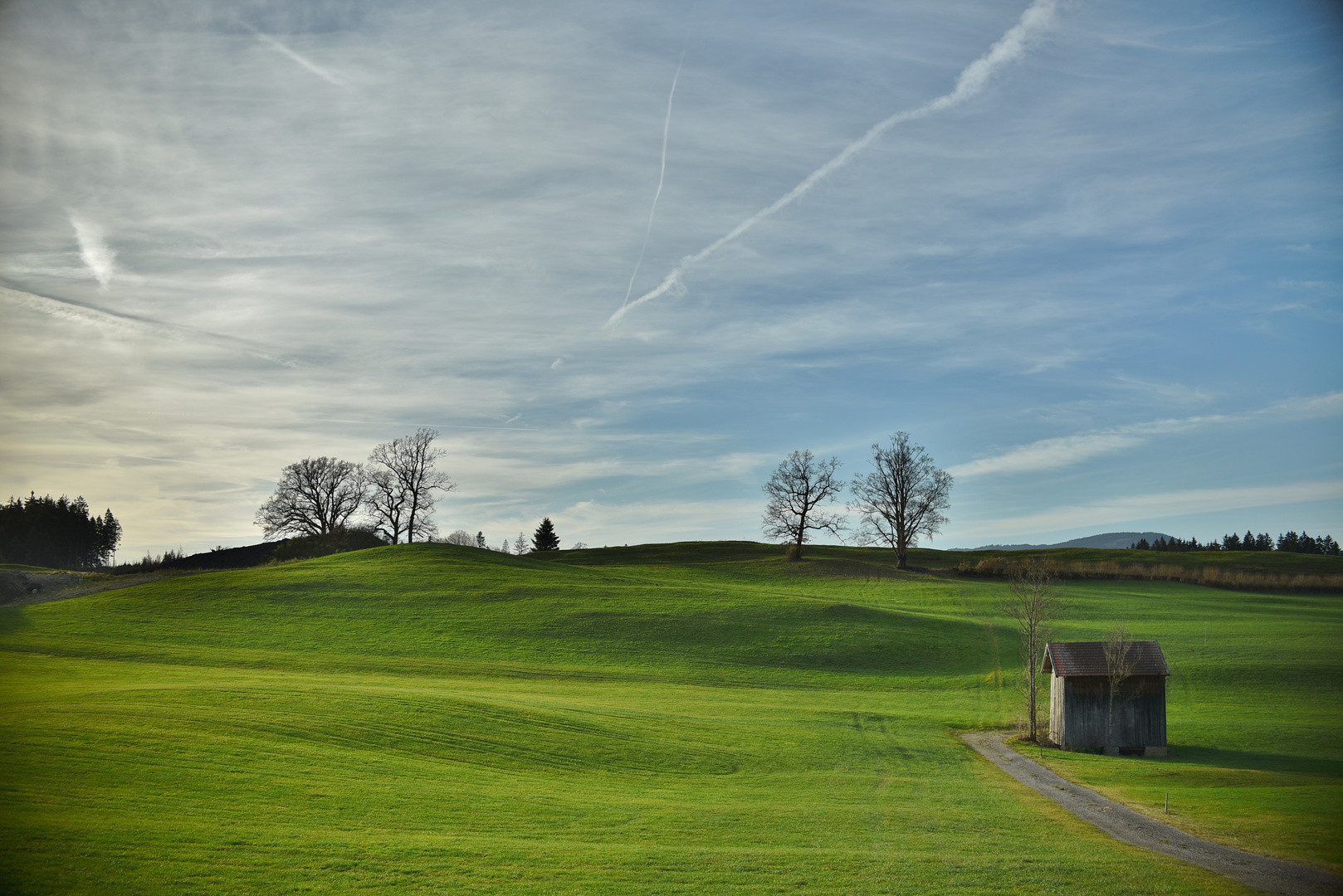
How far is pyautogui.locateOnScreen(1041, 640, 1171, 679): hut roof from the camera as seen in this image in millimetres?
34812

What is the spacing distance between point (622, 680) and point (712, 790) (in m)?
22.7

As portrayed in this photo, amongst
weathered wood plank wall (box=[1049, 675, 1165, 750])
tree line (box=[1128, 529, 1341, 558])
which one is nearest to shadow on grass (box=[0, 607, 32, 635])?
weathered wood plank wall (box=[1049, 675, 1165, 750])

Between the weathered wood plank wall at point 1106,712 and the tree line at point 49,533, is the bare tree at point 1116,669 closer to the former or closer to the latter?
the weathered wood plank wall at point 1106,712

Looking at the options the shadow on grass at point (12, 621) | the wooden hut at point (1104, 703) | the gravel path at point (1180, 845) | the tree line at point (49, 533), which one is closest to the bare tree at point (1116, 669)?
the wooden hut at point (1104, 703)

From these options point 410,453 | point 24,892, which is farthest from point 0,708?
point 410,453

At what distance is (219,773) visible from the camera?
18.7m

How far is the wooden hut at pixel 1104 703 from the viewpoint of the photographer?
34.4 metres

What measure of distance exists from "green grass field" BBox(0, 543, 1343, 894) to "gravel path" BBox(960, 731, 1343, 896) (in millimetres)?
818

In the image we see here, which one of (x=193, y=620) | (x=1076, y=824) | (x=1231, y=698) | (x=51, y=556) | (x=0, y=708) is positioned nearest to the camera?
(x=1076, y=824)

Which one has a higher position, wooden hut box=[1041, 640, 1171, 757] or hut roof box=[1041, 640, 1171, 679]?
hut roof box=[1041, 640, 1171, 679]

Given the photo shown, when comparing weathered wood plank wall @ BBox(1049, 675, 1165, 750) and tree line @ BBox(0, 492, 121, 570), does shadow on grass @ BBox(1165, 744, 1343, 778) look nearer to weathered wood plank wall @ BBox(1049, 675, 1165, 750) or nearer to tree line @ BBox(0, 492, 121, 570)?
weathered wood plank wall @ BBox(1049, 675, 1165, 750)

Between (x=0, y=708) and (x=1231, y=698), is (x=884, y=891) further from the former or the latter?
(x=1231, y=698)

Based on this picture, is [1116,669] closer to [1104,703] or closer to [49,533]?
[1104,703]

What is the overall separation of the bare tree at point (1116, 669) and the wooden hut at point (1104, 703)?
0.11 metres
